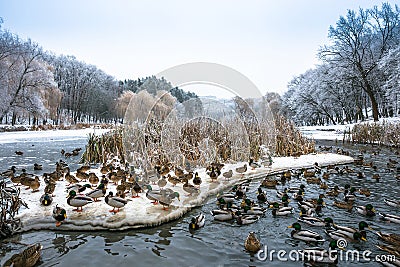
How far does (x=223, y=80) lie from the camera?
8875 mm

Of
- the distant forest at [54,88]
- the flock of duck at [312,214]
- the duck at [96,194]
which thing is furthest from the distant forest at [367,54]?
the duck at [96,194]

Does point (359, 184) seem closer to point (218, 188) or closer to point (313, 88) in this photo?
point (218, 188)

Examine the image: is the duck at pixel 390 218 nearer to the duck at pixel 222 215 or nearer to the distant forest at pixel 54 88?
the duck at pixel 222 215

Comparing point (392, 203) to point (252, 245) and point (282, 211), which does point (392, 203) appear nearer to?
point (282, 211)

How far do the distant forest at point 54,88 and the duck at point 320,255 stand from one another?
A: 8108 millimetres

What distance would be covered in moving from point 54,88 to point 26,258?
42050 mm

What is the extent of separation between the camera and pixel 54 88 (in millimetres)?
40812

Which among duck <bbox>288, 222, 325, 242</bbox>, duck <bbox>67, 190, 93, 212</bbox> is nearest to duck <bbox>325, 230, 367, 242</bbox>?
duck <bbox>288, 222, 325, 242</bbox>

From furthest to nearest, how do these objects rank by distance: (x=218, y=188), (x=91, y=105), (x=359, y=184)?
(x=91, y=105)
(x=359, y=184)
(x=218, y=188)

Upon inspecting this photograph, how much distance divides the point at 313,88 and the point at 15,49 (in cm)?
3702

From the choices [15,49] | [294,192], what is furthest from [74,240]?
[15,49]

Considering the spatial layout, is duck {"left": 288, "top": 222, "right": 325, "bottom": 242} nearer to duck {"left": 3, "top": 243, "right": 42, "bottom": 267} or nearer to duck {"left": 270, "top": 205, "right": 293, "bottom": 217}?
duck {"left": 270, "top": 205, "right": 293, "bottom": 217}

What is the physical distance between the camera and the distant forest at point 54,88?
30094mm

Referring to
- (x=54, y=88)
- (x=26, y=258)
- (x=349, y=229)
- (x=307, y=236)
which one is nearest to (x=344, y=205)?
(x=349, y=229)
